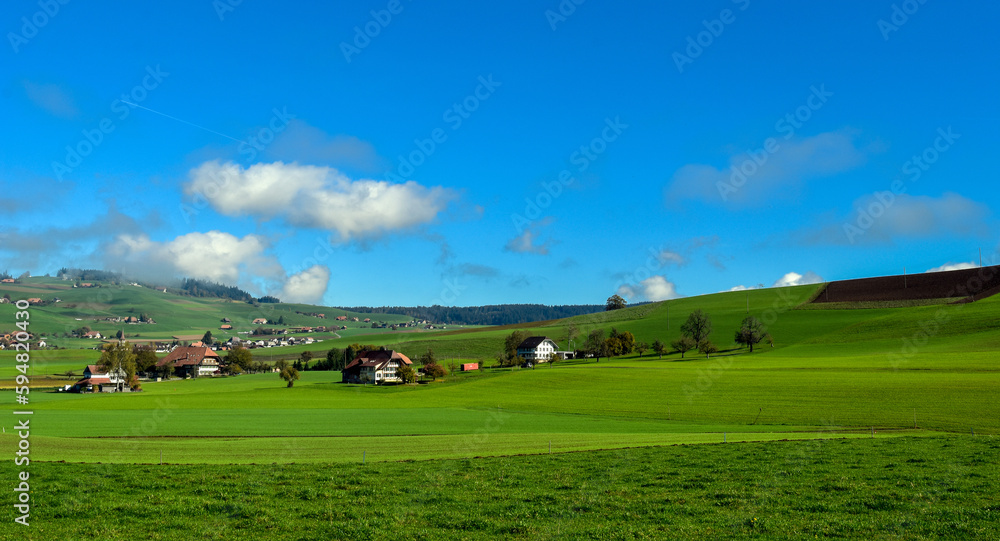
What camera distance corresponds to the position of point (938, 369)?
68.9m

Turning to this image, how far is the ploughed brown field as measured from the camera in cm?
12988

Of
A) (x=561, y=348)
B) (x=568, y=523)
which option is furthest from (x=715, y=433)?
(x=561, y=348)

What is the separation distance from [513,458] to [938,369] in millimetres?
64747

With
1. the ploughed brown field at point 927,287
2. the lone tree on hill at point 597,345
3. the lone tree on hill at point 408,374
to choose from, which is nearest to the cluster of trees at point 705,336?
the lone tree on hill at point 597,345

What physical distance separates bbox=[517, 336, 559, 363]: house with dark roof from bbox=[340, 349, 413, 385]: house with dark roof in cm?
3136

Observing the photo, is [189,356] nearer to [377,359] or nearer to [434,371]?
[377,359]

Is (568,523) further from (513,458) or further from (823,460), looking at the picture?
(823,460)

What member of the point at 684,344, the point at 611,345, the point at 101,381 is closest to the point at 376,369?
the point at 611,345

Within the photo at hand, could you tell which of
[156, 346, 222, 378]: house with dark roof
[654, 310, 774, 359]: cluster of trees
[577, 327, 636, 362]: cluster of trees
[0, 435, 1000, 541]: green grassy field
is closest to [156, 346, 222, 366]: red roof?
[156, 346, 222, 378]: house with dark roof

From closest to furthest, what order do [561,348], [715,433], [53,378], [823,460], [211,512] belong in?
[211,512] < [823,460] < [715,433] < [53,378] < [561,348]

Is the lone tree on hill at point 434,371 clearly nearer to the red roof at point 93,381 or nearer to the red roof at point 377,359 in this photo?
the red roof at point 377,359

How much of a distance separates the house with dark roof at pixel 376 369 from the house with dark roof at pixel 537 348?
31356mm

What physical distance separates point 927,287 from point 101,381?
564 ft

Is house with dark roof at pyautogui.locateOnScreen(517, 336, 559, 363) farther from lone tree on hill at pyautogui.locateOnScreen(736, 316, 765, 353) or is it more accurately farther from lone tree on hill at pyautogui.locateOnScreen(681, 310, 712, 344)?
lone tree on hill at pyautogui.locateOnScreen(736, 316, 765, 353)
